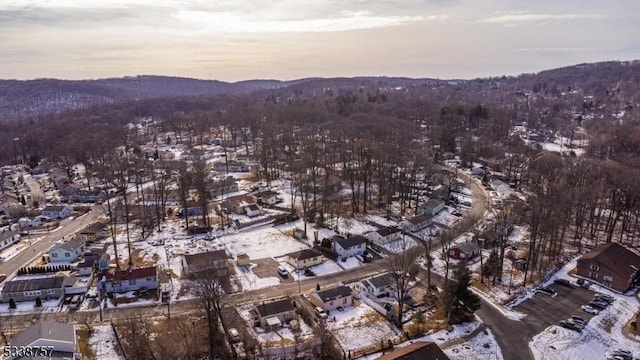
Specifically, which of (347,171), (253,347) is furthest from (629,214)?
(253,347)

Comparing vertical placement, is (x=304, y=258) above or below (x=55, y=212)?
above

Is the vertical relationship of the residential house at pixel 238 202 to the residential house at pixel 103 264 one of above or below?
above

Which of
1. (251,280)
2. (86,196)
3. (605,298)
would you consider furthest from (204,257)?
(86,196)

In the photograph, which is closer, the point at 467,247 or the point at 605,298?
the point at 605,298

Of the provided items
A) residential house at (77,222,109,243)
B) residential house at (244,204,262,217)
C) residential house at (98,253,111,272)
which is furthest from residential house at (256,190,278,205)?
residential house at (98,253,111,272)

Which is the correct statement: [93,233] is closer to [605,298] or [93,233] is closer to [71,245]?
[71,245]

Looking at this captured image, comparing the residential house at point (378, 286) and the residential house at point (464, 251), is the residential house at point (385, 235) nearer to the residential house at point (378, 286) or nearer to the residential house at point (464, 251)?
the residential house at point (464, 251)

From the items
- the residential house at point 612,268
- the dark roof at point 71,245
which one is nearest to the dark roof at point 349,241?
the residential house at point 612,268
